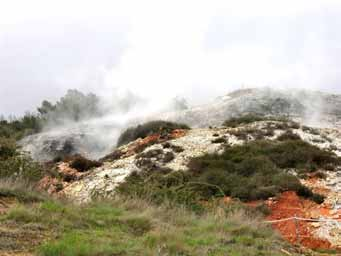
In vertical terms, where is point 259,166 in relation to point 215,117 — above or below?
below

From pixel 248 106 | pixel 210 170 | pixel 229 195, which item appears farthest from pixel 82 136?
pixel 229 195

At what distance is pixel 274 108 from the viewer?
42750 mm

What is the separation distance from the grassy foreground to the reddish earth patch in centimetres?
552

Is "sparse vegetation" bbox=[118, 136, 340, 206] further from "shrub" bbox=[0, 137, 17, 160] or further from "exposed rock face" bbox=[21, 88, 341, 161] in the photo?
"exposed rock face" bbox=[21, 88, 341, 161]

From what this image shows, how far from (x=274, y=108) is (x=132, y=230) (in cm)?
3574

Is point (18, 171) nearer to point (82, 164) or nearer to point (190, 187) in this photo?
point (190, 187)

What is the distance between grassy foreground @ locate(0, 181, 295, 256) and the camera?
21.2ft

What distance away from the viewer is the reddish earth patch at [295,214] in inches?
595

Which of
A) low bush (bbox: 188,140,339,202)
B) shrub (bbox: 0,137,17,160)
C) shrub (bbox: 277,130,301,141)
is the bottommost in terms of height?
→ low bush (bbox: 188,140,339,202)

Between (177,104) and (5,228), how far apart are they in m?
47.0

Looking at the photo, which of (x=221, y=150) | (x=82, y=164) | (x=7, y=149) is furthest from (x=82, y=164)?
(x=7, y=149)

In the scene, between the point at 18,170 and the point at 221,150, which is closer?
the point at 18,170

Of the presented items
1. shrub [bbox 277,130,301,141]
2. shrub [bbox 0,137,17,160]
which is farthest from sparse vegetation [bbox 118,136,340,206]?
shrub [bbox 0,137,17,160]

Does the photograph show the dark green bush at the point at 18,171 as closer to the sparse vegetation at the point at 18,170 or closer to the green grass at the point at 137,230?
the sparse vegetation at the point at 18,170
